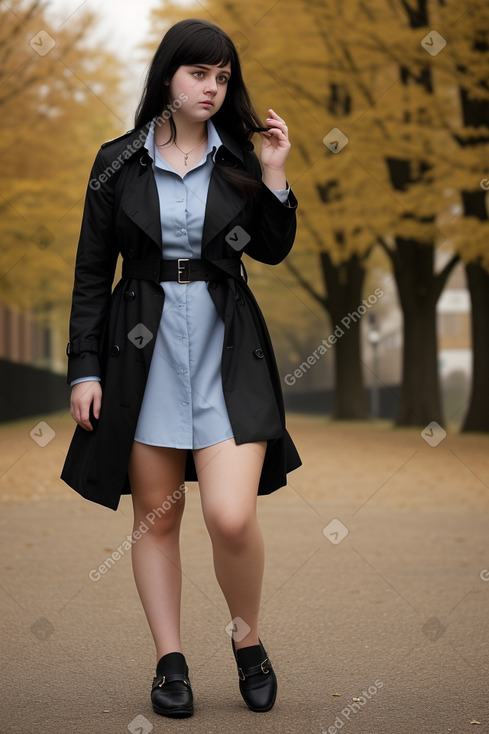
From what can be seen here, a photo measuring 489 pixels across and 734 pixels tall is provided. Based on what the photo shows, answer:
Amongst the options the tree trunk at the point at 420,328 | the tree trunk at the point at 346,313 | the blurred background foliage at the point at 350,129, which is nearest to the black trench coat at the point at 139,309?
the blurred background foliage at the point at 350,129

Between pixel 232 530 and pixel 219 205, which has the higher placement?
pixel 219 205

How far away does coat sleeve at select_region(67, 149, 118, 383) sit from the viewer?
3420 mm

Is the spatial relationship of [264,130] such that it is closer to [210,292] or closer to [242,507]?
[210,292]

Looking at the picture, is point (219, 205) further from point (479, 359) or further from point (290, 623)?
point (479, 359)

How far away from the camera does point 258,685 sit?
3.43 m

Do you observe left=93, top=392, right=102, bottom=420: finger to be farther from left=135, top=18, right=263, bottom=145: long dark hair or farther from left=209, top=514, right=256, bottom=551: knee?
left=135, top=18, right=263, bottom=145: long dark hair

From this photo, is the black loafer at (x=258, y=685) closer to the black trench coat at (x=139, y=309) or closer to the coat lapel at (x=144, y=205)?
the black trench coat at (x=139, y=309)

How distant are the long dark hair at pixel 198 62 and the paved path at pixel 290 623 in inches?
71.2

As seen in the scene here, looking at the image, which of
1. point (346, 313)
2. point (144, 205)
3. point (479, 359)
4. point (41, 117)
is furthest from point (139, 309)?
point (346, 313)

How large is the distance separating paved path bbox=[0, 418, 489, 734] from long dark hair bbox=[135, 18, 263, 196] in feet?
5.39

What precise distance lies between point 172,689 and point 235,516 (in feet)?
1.96

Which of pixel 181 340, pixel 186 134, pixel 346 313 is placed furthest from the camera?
pixel 346 313

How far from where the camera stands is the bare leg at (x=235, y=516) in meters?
3.24

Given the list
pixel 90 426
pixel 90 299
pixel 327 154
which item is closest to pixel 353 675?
pixel 90 426
